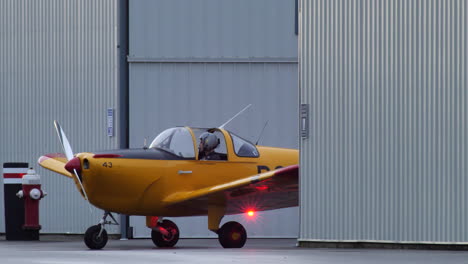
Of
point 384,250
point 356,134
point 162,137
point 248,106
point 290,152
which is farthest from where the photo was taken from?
point 248,106

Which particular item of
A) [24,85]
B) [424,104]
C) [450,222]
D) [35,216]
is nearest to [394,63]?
[424,104]

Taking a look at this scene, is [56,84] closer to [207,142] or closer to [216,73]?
[216,73]

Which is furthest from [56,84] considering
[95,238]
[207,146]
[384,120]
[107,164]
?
[384,120]

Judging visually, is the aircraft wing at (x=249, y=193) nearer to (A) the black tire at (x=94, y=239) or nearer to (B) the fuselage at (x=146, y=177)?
(B) the fuselage at (x=146, y=177)

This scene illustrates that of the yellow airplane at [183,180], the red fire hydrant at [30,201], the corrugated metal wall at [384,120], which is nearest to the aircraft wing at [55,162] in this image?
the red fire hydrant at [30,201]

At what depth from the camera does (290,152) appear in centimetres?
1677

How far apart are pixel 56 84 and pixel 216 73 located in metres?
2.86

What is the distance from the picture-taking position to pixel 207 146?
15344mm

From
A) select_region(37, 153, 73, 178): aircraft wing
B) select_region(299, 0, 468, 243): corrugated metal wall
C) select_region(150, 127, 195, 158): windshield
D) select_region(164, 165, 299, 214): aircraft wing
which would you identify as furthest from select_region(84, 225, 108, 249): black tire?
select_region(299, 0, 468, 243): corrugated metal wall

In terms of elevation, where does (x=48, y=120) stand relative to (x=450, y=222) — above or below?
above

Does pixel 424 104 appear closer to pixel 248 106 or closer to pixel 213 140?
pixel 213 140

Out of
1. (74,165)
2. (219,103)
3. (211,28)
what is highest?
(211,28)

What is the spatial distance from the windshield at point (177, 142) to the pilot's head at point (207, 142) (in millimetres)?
199

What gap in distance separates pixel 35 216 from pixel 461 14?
7.70 meters
